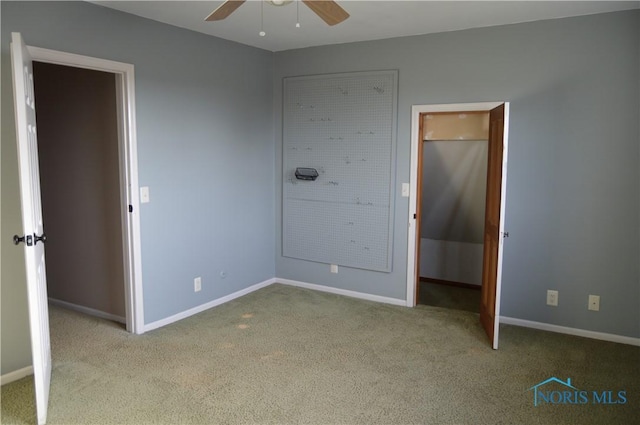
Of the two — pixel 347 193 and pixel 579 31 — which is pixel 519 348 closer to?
pixel 347 193

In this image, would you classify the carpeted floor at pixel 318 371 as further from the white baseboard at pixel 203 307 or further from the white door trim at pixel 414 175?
the white door trim at pixel 414 175

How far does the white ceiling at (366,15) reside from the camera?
10.6 feet

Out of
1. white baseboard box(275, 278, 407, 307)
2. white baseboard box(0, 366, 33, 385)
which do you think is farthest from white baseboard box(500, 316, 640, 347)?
white baseboard box(0, 366, 33, 385)

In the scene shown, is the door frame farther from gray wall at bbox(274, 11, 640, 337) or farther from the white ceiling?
gray wall at bbox(274, 11, 640, 337)

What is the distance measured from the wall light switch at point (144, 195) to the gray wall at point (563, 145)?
237 centimetres

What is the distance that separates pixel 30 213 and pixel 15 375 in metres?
1.26

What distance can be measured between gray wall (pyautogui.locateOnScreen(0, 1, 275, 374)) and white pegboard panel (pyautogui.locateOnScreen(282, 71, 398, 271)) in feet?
1.06

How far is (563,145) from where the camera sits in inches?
144

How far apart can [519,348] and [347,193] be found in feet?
6.53

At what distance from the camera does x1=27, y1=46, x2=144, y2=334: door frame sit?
11.4ft

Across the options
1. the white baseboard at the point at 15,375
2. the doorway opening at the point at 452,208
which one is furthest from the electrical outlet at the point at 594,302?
the white baseboard at the point at 15,375

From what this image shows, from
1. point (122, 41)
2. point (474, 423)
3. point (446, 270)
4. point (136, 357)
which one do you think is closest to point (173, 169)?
→ point (122, 41)

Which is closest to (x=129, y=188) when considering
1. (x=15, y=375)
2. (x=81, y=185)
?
(x=81, y=185)

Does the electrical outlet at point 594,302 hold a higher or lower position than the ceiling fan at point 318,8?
lower
